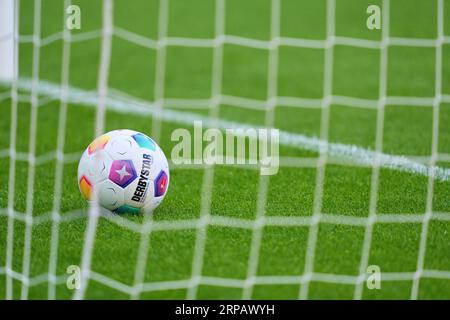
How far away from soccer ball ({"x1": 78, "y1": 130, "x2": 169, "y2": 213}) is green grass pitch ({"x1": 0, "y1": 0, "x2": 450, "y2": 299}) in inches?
4.8

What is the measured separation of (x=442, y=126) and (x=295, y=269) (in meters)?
3.32

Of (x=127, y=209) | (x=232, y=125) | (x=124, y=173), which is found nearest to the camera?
(x=124, y=173)

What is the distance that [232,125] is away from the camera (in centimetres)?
695

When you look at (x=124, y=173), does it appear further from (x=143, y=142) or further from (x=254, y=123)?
(x=254, y=123)

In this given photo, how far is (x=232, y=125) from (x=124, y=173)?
2.72m

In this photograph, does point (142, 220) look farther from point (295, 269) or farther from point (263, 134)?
point (263, 134)

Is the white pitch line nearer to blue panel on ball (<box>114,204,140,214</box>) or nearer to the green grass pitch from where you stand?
the green grass pitch

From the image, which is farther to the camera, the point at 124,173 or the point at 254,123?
the point at 254,123

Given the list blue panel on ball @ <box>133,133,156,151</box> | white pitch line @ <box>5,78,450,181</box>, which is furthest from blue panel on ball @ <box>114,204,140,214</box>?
white pitch line @ <box>5,78,450,181</box>

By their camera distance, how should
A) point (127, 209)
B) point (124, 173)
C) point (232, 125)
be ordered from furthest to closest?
point (232, 125), point (127, 209), point (124, 173)

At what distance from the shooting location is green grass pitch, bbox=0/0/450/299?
393 centimetres

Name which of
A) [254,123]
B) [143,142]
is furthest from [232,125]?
[143,142]
